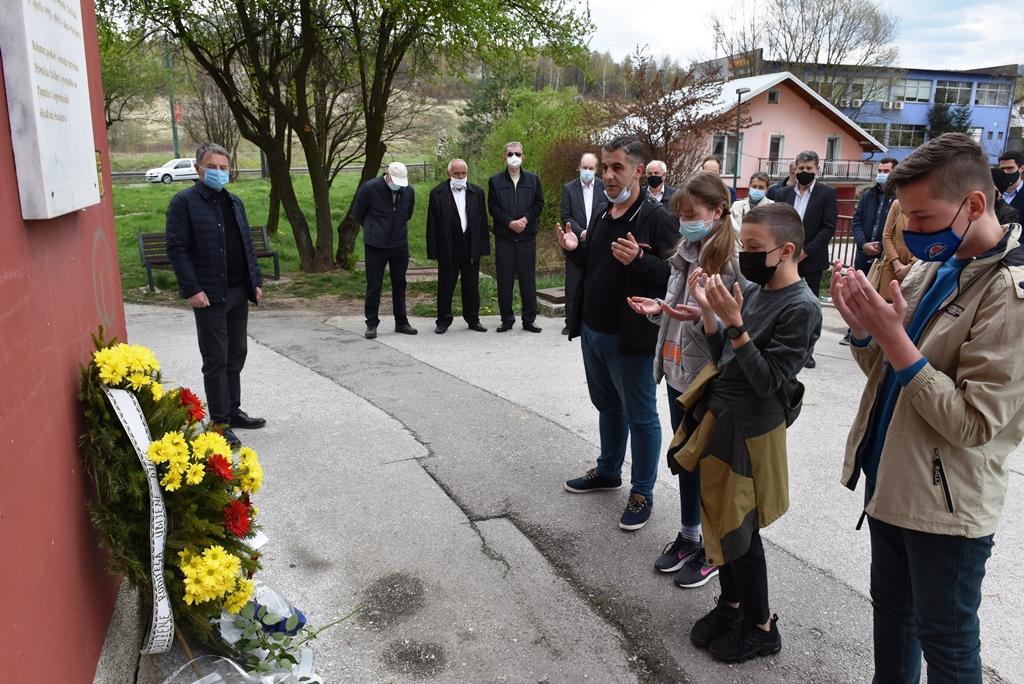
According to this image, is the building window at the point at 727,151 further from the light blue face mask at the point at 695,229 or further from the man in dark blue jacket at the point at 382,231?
the light blue face mask at the point at 695,229

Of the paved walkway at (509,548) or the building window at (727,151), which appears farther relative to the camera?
the building window at (727,151)

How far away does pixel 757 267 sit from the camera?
2.81 meters

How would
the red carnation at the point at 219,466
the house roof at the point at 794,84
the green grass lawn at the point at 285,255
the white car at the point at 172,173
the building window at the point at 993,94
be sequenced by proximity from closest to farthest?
1. the red carnation at the point at 219,466
2. the green grass lawn at the point at 285,255
3. the house roof at the point at 794,84
4. the white car at the point at 172,173
5. the building window at the point at 993,94

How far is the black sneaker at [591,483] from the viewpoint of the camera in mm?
4391

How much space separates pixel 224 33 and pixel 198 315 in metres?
10.2

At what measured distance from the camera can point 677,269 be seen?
350 centimetres

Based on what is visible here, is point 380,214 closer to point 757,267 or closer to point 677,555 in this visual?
point 677,555

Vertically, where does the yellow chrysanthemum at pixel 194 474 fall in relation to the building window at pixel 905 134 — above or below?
below

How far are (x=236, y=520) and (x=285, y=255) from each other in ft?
49.4

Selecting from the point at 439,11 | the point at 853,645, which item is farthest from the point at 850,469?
the point at 439,11

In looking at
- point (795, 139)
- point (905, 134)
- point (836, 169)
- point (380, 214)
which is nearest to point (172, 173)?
point (795, 139)

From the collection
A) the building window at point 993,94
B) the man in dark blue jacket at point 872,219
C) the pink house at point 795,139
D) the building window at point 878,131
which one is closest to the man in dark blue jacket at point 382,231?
the man in dark blue jacket at point 872,219

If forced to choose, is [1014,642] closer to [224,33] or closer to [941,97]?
[224,33]

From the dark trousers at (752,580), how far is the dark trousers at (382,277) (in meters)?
6.29
